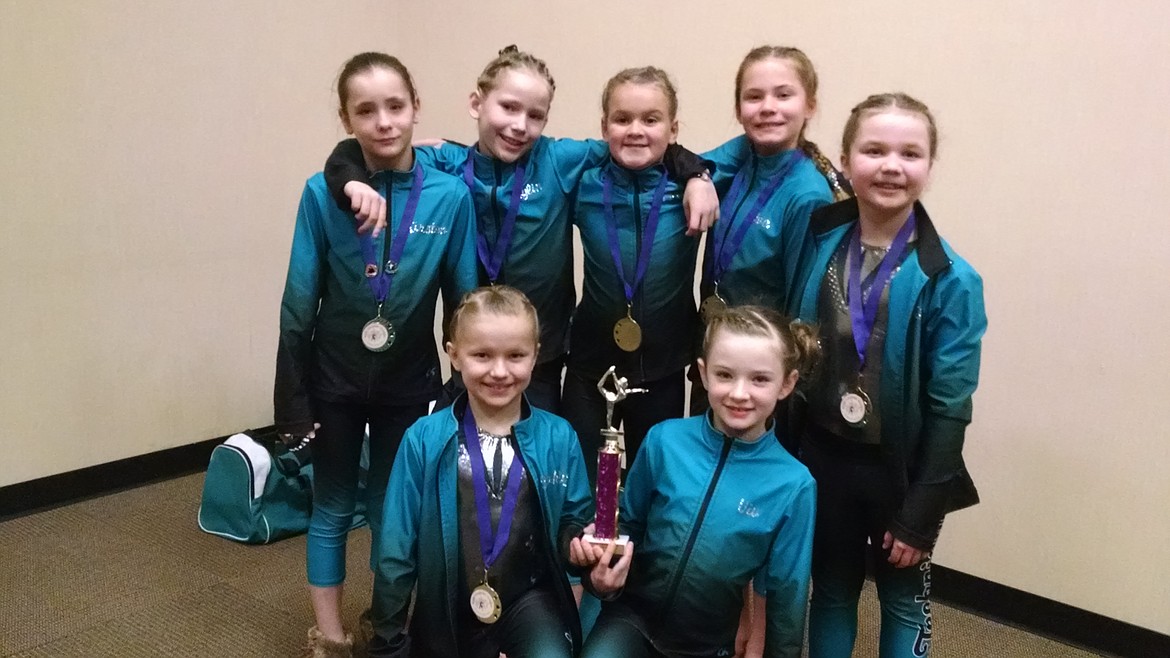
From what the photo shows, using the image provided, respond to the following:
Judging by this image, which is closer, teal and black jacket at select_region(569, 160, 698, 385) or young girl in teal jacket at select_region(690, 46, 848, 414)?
young girl in teal jacket at select_region(690, 46, 848, 414)

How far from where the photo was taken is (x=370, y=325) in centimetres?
225

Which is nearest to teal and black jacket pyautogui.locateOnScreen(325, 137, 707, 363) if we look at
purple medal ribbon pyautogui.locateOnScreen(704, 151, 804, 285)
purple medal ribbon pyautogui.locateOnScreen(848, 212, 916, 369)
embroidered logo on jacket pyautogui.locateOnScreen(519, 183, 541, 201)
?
embroidered logo on jacket pyautogui.locateOnScreen(519, 183, 541, 201)

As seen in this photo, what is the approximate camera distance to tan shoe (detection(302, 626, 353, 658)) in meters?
2.43

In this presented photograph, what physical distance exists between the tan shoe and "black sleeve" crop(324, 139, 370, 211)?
1164 mm

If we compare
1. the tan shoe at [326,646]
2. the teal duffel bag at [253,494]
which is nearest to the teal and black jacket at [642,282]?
the tan shoe at [326,646]

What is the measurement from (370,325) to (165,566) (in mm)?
1486

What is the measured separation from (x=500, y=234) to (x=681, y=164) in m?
0.51

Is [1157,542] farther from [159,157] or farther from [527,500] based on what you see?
[159,157]

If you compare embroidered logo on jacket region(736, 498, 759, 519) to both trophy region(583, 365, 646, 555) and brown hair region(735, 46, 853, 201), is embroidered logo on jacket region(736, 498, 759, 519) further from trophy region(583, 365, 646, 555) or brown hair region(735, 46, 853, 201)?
brown hair region(735, 46, 853, 201)

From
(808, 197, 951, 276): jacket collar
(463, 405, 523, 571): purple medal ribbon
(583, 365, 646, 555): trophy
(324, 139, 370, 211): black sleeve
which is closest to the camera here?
(583, 365, 646, 555): trophy

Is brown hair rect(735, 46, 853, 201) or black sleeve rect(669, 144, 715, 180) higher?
brown hair rect(735, 46, 853, 201)

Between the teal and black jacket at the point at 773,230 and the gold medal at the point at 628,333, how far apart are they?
0.79 feet

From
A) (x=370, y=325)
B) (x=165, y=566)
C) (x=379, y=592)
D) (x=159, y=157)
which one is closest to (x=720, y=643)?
(x=379, y=592)

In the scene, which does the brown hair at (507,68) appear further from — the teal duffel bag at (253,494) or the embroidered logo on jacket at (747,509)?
the teal duffel bag at (253,494)
